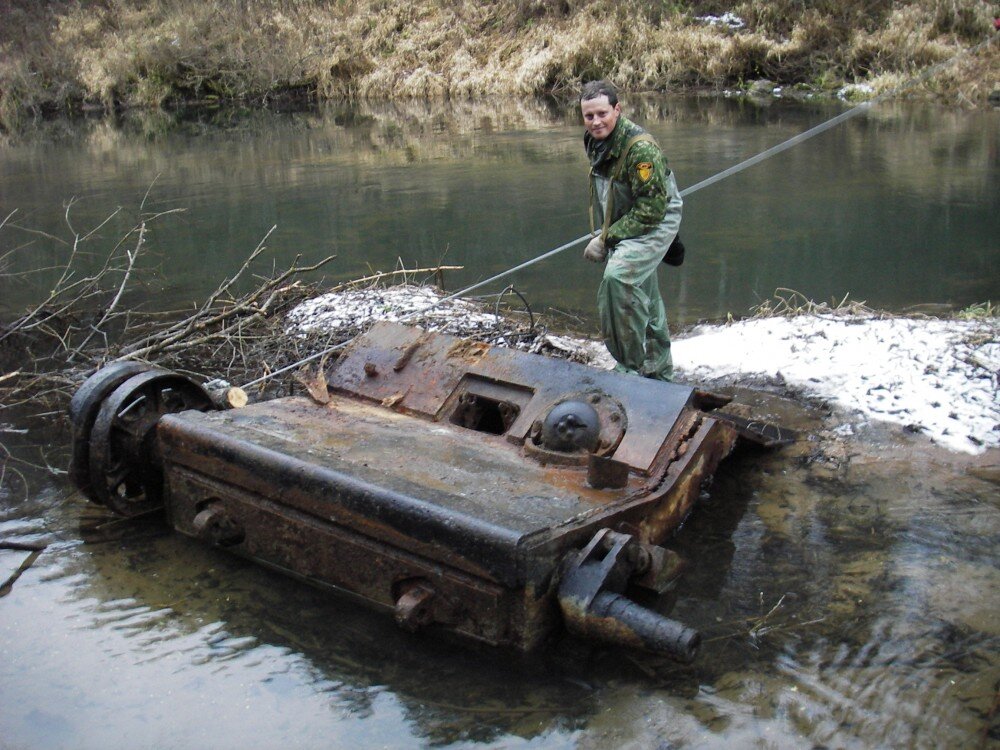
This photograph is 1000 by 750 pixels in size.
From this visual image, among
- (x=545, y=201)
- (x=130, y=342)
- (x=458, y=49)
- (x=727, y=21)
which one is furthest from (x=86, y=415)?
(x=458, y=49)

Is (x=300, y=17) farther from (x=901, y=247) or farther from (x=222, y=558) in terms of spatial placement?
(x=222, y=558)

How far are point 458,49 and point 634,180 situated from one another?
950 inches

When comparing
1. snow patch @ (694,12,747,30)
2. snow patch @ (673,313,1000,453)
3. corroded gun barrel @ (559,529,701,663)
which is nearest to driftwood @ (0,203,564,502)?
snow patch @ (673,313,1000,453)

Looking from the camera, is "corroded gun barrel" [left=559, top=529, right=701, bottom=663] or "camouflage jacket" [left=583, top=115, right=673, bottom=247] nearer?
"corroded gun barrel" [left=559, top=529, right=701, bottom=663]

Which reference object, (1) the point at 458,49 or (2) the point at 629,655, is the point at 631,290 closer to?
(2) the point at 629,655

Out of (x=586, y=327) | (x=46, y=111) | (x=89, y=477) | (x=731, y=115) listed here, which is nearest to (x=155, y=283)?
(x=586, y=327)

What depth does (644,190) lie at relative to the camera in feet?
18.3

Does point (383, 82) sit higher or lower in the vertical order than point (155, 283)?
higher

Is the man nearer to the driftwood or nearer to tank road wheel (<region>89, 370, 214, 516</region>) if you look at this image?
the driftwood

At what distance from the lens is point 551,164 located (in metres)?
15.9

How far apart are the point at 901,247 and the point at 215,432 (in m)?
8.53

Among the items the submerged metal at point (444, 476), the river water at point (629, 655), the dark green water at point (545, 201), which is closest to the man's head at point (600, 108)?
the submerged metal at point (444, 476)

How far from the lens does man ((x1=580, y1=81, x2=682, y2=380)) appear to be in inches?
218

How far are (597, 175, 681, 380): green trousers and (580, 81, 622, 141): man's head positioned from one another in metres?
0.41
